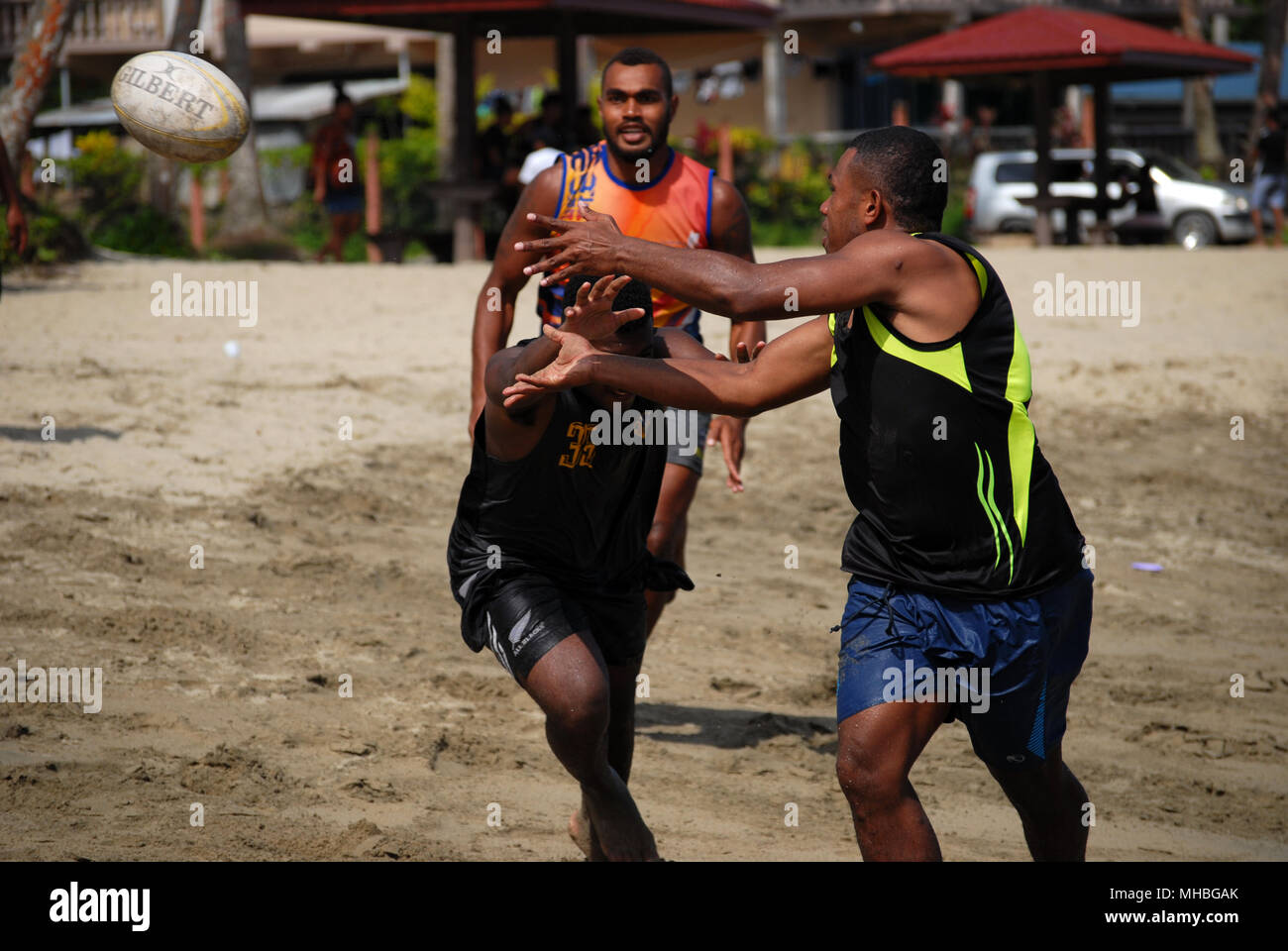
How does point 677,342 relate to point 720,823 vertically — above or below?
above

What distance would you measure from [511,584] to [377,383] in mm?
6586

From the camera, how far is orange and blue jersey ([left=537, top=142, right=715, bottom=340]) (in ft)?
17.6

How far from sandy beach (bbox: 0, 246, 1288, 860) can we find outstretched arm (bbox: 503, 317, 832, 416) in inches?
58.7

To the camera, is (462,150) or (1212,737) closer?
(1212,737)

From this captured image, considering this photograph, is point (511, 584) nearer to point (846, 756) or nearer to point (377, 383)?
point (846, 756)

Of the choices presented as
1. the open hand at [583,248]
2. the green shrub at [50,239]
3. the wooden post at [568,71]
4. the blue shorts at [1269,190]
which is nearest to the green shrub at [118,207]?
the green shrub at [50,239]

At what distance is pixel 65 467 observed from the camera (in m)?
7.55

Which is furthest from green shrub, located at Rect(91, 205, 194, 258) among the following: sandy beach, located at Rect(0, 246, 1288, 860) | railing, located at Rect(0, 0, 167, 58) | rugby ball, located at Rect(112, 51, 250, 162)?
rugby ball, located at Rect(112, 51, 250, 162)

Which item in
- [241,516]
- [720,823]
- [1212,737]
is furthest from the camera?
[241,516]

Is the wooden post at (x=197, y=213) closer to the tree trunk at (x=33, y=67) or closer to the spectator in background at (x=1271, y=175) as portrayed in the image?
the tree trunk at (x=33, y=67)

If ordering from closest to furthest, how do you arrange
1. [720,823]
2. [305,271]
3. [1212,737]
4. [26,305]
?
1. [720,823]
2. [1212,737]
3. [26,305]
4. [305,271]

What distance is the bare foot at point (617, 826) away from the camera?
3.97 metres
